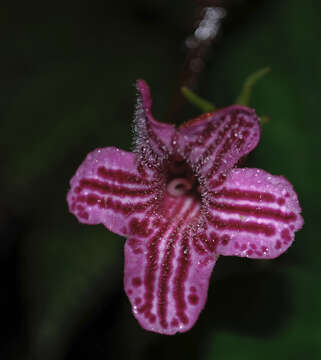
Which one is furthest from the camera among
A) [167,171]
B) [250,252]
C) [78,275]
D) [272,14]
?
[272,14]

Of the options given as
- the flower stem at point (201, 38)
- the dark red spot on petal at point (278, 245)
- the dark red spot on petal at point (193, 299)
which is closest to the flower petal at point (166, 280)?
the dark red spot on petal at point (193, 299)

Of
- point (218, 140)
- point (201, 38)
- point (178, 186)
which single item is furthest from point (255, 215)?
point (201, 38)

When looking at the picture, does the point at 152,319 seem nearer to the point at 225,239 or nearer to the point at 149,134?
the point at 225,239

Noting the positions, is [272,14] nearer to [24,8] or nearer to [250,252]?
[24,8]

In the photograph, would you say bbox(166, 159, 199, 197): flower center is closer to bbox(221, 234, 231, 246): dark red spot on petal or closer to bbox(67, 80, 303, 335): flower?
bbox(67, 80, 303, 335): flower

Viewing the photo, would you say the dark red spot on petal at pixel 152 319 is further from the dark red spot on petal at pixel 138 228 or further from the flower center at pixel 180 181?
the flower center at pixel 180 181

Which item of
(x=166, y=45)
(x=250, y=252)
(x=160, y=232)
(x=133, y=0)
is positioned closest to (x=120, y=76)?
(x=166, y=45)
